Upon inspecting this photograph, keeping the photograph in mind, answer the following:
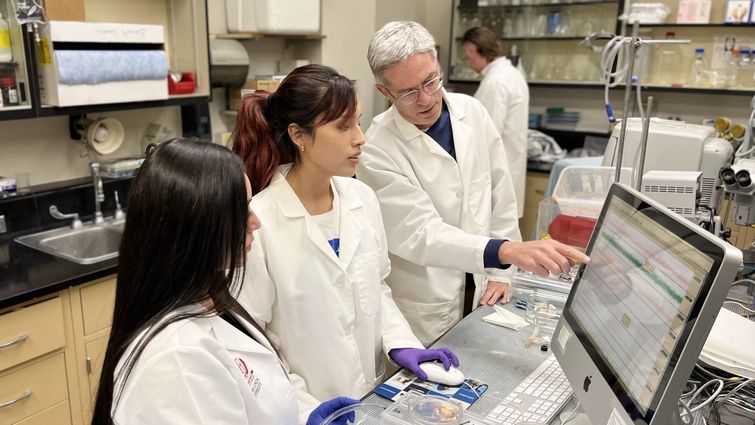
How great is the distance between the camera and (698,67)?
3.96 meters

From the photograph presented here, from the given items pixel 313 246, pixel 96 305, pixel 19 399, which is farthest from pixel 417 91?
pixel 19 399

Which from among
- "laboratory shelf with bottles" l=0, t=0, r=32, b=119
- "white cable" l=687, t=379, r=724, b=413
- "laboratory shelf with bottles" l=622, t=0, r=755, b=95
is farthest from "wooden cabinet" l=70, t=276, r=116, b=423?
"laboratory shelf with bottles" l=622, t=0, r=755, b=95

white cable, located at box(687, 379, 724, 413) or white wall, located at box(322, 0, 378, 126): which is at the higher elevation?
white wall, located at box(322, 0, 378, 126)

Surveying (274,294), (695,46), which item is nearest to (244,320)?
(274,294)

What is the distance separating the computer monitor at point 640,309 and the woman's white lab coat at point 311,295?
47 centimetres

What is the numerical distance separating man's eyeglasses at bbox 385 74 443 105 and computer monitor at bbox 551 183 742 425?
0.73 metres

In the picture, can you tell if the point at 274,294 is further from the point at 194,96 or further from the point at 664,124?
the point at 194,96

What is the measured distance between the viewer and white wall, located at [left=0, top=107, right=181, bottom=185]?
2.38 m

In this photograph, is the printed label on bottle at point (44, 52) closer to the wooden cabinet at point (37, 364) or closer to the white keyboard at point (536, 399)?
the wooden cabinet at point (37, 364)

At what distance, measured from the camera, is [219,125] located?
3215mm

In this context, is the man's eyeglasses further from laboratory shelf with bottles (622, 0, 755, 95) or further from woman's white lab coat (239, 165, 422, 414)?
laboratory shelf with bottles (622, 0, 755, 95)

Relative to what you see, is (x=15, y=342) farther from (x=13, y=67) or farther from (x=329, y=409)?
(x=329, y=409)

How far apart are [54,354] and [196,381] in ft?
4.47

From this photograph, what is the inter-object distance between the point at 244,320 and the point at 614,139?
149cm
